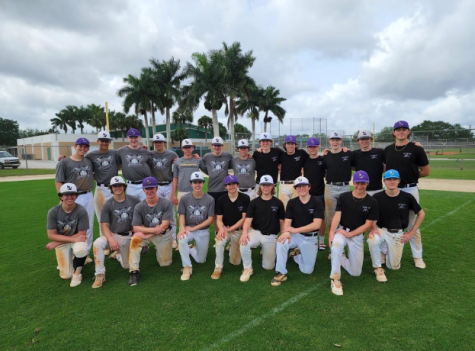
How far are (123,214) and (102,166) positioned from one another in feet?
3.68

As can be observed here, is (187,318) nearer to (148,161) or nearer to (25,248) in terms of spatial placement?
(148,161)

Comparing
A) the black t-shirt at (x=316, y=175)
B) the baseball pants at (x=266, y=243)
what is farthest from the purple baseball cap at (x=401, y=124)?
the baseball pants at (x=266, y=243)

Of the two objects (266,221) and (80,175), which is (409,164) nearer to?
(266,221)

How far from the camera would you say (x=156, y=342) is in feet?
9.81

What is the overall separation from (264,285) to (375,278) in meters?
1.68

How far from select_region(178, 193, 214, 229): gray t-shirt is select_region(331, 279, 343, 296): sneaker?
2.18 m

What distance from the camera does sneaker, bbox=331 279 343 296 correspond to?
3.92 m

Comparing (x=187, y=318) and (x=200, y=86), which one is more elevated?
(x=200, y=86)

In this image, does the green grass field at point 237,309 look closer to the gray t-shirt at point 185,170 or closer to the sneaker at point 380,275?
the sneaker at point 380,275

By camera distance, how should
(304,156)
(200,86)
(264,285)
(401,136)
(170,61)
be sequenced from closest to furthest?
(264,285) < (401,136) < (304,156) < (200,86) < (170,61)

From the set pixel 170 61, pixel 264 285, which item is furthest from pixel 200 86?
pixel 264 285

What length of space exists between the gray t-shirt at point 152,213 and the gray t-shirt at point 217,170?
109 cm

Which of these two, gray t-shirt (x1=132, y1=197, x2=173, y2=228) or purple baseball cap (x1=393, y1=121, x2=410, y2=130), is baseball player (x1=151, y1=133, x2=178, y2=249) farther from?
purple baseball cap (x1=393, y1=121, x2=410, y2=130)

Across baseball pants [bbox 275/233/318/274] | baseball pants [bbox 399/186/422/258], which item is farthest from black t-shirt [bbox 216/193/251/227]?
baseball pants [bbox 399/186/422/258]
